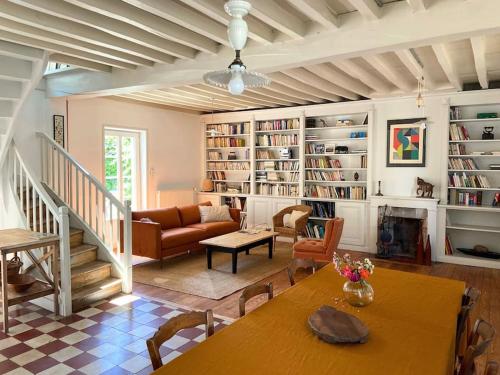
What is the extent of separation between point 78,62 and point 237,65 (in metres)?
3.09

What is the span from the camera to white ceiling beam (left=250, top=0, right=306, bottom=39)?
9.53 feet

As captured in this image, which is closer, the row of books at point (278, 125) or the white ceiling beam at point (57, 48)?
the white ceiling beam at point (57, 48)

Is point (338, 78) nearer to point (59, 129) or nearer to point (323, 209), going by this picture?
point (323, 209)

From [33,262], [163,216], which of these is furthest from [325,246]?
[33,262]

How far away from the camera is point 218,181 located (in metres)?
8.91

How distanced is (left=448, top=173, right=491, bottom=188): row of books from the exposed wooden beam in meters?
2.35

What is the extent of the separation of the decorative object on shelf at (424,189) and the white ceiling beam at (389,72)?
1.49 meters

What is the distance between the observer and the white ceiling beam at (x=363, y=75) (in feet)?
15.2

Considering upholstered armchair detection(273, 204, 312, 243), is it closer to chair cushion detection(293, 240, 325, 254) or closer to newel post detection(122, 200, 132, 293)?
chair cushion detection(293, 240, 325, 254)

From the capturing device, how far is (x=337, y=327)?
1989 mm

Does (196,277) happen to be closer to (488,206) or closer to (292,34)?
(292,34)

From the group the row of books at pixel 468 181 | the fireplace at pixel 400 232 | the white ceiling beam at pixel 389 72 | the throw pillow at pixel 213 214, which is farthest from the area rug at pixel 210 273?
the white ceiling beam at pixel 389 72

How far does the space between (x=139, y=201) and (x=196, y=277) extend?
281cm

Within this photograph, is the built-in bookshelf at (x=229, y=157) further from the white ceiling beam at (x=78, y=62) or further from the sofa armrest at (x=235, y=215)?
the white ceiling beam at (x=78, y=62)
